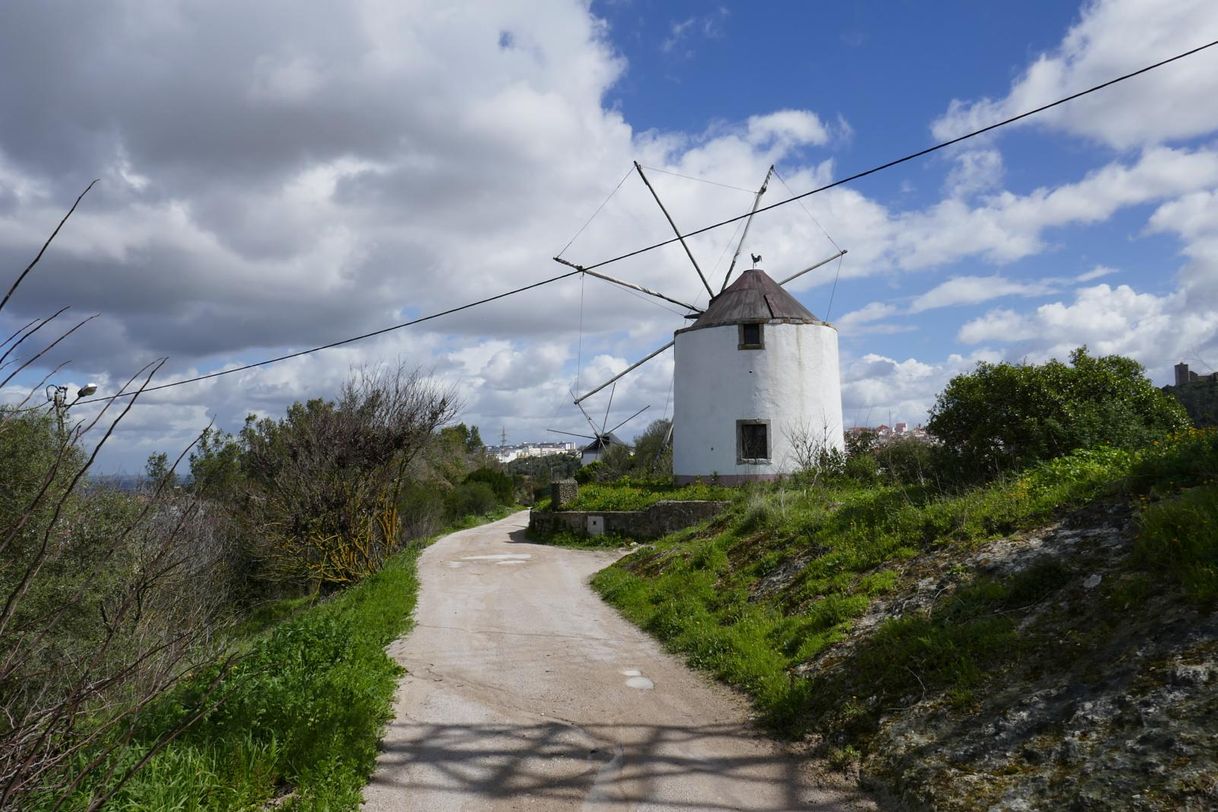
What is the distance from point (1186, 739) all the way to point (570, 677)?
5.24 meters

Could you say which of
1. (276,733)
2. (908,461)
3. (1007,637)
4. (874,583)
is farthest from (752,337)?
(276,733)

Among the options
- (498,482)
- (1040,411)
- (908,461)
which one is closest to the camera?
(1040,411)

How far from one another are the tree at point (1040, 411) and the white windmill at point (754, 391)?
844 centimetres

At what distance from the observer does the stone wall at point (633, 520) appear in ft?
60.6

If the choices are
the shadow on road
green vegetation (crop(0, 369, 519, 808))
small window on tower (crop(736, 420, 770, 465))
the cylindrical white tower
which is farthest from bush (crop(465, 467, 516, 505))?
the shadow on road

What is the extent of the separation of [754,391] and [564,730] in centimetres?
1627

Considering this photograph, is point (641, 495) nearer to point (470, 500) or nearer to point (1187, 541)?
point (1187, 541)

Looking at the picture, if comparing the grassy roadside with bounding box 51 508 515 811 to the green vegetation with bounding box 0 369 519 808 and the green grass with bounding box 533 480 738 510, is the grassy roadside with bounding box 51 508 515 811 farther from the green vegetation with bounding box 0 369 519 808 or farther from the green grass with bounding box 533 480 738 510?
the green grass with bounding box 533 480 738 510

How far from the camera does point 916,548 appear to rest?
28.4 ft

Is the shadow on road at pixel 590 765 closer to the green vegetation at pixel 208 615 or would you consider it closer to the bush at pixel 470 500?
the green vegetation at pixel 208 615

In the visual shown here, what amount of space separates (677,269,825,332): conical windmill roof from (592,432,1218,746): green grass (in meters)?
10.0

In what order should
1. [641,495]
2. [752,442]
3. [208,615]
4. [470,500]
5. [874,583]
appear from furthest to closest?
[470,500], [752,442], [641,495], [208,615], [874,583]

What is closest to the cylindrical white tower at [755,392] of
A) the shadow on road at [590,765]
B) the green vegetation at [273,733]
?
the green vegetation at [273,733]

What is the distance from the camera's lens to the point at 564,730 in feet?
20.9
